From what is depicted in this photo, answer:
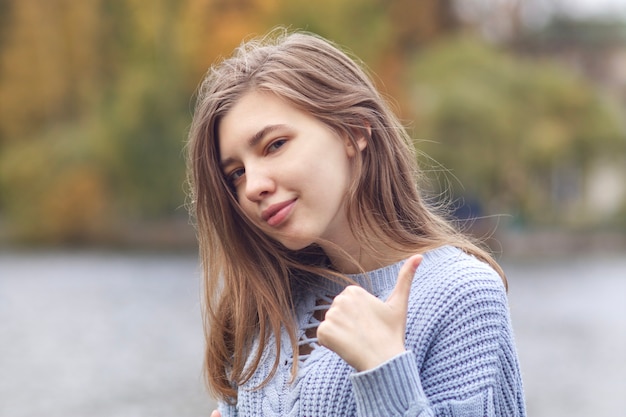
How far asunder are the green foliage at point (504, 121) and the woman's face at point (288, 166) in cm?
2539

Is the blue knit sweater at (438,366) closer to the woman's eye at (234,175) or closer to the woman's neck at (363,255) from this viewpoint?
the woman's neck at (363,255)

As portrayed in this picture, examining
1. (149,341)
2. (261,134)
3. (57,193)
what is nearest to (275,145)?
(261,134)

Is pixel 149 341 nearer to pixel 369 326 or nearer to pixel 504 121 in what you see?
pixel 369 326

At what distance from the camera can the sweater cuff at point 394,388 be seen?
1.81 metres

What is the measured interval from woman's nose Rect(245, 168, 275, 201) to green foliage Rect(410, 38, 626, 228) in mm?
25432

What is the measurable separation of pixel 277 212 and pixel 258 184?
0.19ft

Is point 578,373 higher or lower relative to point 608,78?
higher

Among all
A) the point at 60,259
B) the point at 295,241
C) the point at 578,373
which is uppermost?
the point at 295,241

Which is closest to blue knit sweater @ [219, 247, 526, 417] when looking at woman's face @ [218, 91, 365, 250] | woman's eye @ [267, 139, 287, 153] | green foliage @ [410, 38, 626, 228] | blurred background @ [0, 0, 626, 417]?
woman's face @ [218, 91, 365, 250]

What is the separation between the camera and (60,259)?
26000mm

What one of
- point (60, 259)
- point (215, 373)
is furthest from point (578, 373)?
point (60, 259)

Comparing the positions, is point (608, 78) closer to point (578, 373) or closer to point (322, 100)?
point (578, 373)

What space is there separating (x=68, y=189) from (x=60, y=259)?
4.28m

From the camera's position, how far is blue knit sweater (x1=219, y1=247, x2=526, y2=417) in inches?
71.9
